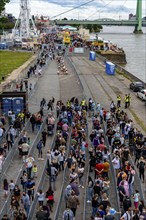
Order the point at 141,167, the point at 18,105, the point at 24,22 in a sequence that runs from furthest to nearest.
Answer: the point at 24,22 < the point at 18,105 < the point at 141,167

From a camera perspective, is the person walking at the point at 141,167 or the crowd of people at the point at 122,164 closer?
the crowd of people at the point at 122,164

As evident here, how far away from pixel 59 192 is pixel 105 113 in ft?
33.6

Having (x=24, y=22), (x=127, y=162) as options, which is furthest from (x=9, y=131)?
(x=24, y=22)

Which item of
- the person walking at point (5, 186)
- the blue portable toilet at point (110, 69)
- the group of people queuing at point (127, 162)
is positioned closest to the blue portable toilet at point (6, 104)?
the group of people queuing at point (127, 162)

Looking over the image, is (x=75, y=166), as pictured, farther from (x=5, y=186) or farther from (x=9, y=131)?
(x=9, y=131)

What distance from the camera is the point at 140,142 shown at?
19.5 meters

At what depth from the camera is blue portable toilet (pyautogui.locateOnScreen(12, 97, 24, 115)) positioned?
25.5m

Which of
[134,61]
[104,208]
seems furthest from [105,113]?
[134,61]

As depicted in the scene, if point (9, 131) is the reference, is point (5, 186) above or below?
below

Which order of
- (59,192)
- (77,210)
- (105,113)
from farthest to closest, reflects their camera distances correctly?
(105,113)
(59,192)
(77,210)

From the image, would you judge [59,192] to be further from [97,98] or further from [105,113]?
[97,98]

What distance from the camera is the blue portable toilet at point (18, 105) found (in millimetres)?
25516

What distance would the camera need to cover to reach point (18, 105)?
84.5ft

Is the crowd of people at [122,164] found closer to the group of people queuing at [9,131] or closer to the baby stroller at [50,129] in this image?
the baby stroller at [50,129]
